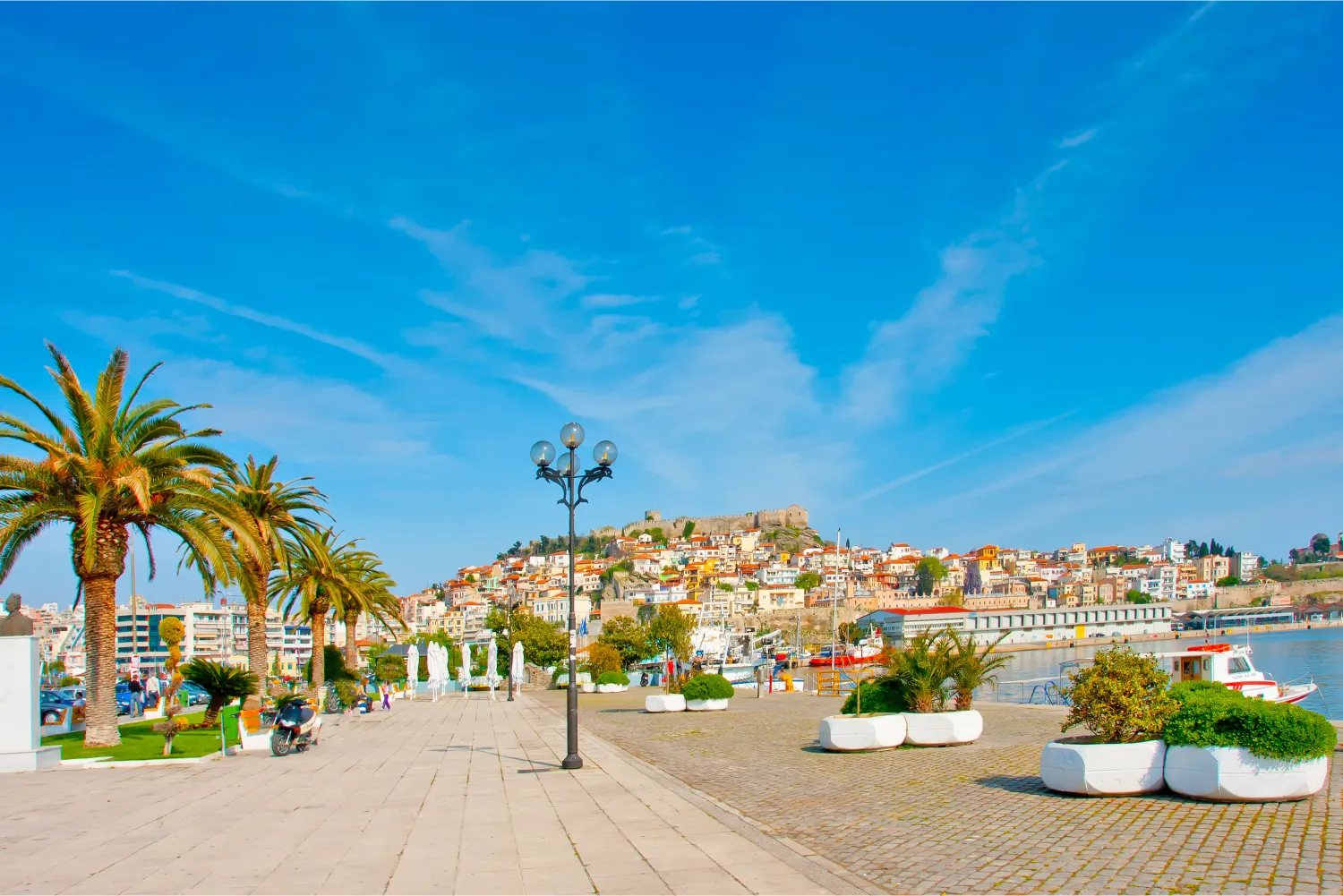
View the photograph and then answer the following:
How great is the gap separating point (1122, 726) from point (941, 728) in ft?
17.5

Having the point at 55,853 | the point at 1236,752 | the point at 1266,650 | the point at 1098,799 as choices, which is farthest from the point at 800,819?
the point at 1266,650

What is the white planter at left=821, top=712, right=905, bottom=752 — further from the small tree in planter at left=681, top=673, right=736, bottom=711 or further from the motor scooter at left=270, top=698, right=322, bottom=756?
the small tree in planter at left=681, top=673, right=736, bottom=711

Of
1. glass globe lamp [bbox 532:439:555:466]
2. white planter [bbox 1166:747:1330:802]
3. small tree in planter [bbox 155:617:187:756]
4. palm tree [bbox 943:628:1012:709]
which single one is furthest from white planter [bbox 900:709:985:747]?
small tree in planter [bbox 155:617:187:756]

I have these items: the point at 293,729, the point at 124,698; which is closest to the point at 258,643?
the point at 293,729

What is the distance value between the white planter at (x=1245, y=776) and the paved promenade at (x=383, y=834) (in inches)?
162

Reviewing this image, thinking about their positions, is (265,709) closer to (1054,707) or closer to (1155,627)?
(1054,707)

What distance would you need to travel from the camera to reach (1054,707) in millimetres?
22703

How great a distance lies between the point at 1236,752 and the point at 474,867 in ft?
21.9

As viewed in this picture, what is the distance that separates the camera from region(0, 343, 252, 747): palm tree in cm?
1694

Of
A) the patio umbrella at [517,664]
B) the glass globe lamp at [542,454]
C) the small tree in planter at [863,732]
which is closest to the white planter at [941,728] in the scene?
the small tree in planter at [863,732]

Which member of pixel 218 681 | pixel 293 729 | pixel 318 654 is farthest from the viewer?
pixel 318 654

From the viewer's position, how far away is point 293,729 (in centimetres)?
1653

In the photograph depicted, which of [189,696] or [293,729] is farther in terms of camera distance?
[189,696]

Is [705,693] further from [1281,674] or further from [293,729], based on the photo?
[1281,674]
